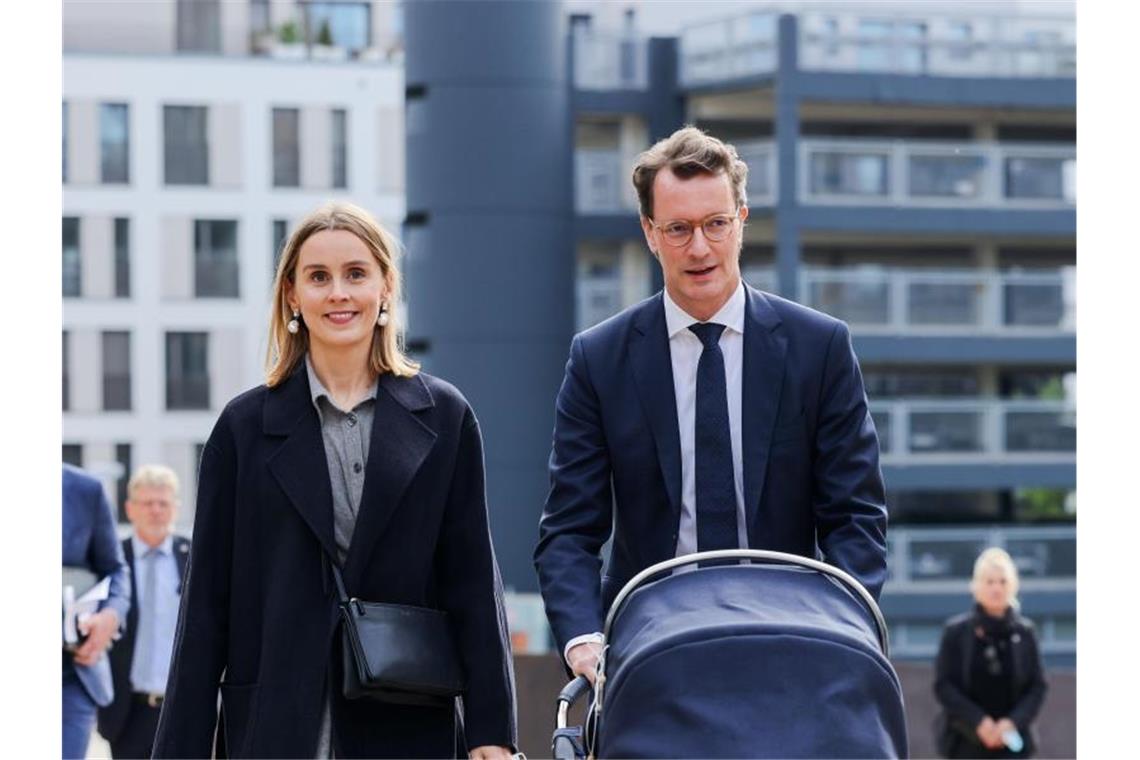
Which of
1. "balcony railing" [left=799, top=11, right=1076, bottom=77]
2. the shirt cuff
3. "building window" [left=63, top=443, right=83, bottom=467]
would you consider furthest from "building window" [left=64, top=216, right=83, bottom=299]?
the shirt cuff

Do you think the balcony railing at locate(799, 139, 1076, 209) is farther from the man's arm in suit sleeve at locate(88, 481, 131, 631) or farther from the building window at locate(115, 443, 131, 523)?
the man's arm in suit sleeve at locate(88, 481, 131, 631)

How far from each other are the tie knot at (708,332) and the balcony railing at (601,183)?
1428 inches

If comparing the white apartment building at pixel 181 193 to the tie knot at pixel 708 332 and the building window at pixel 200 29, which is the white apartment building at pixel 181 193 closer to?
the building window at pixel 200 29

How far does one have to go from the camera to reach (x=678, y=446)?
5.15 metres

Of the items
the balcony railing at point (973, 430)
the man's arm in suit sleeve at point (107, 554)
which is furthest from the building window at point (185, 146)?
the man's arm in suit sleeve at point (107, 554)

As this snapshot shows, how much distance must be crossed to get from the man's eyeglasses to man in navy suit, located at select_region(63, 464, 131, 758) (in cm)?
457

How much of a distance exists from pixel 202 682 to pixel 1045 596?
38527 millimetres

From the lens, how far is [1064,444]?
45375mm

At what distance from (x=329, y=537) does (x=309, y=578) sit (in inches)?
4.2

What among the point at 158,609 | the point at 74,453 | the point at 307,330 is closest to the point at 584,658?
the point at 307,330

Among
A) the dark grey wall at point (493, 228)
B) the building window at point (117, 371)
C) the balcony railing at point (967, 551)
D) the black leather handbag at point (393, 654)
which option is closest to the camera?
the black leather handbag at point (393, 654)

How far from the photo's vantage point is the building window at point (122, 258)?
5856 centimetres

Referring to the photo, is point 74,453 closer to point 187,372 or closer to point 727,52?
point 187,372

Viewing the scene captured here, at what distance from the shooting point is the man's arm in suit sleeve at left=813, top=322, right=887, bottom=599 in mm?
4977
